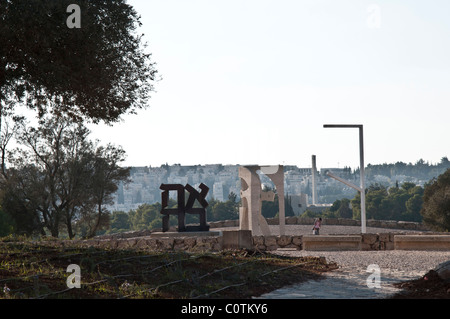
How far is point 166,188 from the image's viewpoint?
2859cm

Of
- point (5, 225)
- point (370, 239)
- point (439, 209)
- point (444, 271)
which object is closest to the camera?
point (444, 271)

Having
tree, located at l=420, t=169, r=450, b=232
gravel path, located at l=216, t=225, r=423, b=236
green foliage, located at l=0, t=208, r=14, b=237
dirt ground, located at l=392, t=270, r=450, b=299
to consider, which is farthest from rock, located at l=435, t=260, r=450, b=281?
tree, located at l=420, t=169, r=450, b=232

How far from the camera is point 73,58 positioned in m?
13.2

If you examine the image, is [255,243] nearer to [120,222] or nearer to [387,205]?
[387,205]

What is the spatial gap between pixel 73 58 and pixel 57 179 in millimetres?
22970

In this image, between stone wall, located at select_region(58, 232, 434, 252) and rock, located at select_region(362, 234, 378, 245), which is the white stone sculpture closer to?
stone wall, located at select_region(58, 232, 434, 252)

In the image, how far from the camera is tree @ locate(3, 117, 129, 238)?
34000 millimetres

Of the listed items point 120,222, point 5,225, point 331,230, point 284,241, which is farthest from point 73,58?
point 120,222
